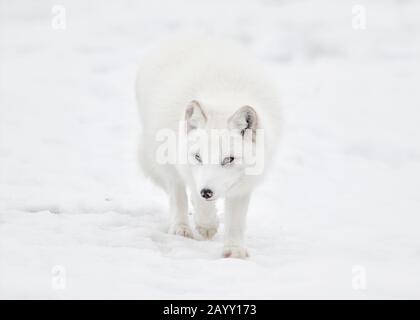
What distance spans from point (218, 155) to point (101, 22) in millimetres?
11204

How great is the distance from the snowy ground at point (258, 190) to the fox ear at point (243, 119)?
3.25 ft

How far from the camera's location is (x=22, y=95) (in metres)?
10.9

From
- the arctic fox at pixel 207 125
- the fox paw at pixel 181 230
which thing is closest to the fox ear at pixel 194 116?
the arctic fox at pixel 207 125

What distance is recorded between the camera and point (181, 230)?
18.3ft

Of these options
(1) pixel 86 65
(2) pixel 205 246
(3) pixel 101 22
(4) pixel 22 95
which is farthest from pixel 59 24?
(2) pixel 205 246

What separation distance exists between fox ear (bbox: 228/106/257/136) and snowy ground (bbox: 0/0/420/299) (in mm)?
990

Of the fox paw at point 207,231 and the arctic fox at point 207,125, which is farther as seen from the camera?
the fox paw at point 207,231

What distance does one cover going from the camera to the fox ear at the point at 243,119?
175 inches

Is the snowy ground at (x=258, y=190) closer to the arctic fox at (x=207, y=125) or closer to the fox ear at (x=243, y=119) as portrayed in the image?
the arctic fox at (x=207, y=125)

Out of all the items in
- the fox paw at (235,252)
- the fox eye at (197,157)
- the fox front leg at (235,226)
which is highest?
the fox eye at (197,157)

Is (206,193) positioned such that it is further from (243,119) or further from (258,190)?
(258,190)

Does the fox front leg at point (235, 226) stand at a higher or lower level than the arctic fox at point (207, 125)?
lower

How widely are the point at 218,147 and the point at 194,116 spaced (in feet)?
1.07

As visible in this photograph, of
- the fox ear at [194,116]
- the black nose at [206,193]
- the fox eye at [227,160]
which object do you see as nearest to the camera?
the black nose at [206,193]
